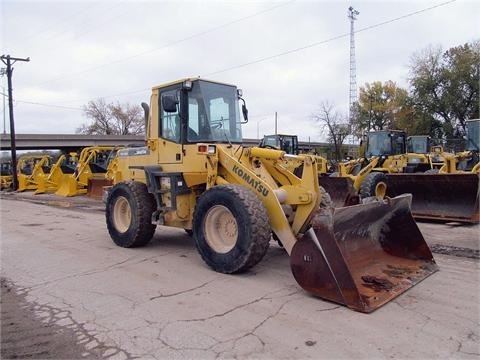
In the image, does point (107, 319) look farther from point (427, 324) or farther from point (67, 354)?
point (427, 324)

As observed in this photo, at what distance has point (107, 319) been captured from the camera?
4.33 meters

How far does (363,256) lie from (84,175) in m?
17.7

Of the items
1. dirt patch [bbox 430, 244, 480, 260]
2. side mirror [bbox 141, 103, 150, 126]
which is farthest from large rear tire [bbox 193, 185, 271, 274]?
dirt patch [bbox 430, 244, 480, 260]

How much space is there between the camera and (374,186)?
37.6ft

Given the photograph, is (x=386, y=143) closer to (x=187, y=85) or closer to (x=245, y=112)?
(x=245, y=112)

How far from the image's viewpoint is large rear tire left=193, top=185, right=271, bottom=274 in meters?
5.40

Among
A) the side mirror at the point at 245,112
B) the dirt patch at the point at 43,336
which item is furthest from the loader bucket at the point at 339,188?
the dirt patch at the point at 43,336

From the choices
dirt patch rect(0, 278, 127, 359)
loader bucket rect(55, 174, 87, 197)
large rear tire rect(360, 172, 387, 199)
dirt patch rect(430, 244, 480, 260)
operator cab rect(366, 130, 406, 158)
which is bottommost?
dirt patch rect(0, 278, 127, 359)

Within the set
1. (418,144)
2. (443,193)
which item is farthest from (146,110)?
(418,144)

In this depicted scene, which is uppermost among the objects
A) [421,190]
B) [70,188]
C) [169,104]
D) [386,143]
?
[169,104]

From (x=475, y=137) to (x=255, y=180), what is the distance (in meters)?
13.7

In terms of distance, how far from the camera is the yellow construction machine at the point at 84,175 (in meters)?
20.5

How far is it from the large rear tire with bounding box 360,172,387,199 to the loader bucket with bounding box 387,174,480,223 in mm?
718

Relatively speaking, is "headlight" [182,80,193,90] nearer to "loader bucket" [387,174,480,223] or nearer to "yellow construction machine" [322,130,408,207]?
"yellow construction machine" [322,130,408,207]
